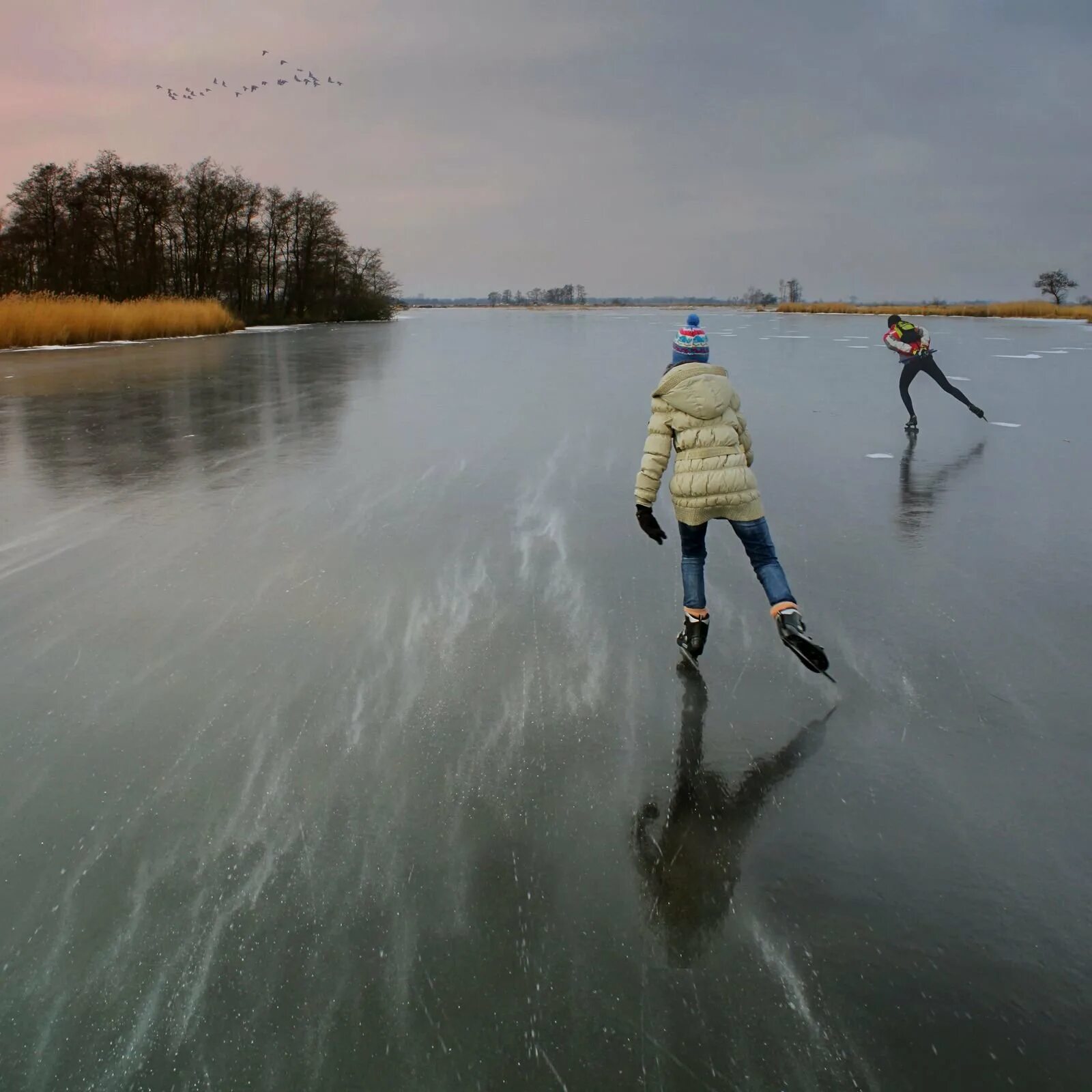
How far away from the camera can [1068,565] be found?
6.24m

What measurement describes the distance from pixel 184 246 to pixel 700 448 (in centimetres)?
6315

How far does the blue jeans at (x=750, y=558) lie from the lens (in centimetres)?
462

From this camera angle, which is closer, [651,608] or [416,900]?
[416,900]

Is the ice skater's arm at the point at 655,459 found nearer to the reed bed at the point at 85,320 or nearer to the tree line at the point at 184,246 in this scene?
the reed bed at the point at 85,320

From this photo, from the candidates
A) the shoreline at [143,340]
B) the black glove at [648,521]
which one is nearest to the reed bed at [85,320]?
the shoreline at [143,340]

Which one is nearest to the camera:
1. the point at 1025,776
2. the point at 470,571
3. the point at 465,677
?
the point at 1025,776

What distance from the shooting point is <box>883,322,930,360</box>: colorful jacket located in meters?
12.6

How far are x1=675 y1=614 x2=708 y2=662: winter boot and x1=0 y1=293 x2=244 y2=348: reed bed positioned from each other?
2834cm

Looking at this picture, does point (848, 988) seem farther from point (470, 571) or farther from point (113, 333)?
point (113, 333)

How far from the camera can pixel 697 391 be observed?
4.55 m

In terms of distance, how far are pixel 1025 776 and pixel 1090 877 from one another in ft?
2.13

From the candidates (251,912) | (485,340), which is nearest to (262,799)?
(251,912)

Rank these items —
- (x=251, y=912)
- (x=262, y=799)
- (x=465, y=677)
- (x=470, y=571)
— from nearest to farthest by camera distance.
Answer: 1. (x=251, y=912)
2. (x=262, y=799)
3. (x=465, y=677)
4. (x=470, y=571)

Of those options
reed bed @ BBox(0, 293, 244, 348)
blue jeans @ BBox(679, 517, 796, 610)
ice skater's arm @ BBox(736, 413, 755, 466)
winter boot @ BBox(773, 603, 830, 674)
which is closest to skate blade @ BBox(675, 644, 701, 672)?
blue jeans @ BBox(679, 517, 796, 610)
